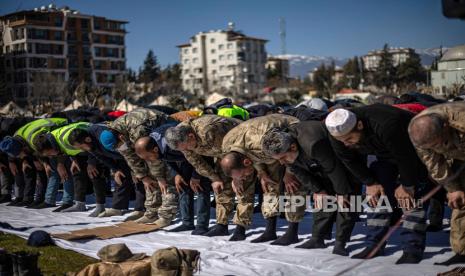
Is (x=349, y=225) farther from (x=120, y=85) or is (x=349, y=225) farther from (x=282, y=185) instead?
(x=120, y=85)

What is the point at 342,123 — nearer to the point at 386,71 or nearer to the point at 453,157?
the point at 453,157

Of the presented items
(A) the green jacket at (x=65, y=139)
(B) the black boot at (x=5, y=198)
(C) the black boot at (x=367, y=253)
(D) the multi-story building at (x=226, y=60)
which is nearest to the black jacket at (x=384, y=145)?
(C) the black boot at (x=367, y=253)

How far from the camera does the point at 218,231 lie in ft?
23.6

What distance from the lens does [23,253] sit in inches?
195

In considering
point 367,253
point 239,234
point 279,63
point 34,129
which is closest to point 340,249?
point 367,253

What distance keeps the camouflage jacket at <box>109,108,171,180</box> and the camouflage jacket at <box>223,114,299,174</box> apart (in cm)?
167

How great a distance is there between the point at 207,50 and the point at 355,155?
302 feet

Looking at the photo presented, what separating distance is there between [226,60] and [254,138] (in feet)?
289

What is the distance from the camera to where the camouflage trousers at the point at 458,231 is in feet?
16.3

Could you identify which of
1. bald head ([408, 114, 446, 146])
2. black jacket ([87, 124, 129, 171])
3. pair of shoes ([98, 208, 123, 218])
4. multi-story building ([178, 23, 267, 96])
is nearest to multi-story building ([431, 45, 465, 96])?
bald head ([408, 114, 446, 146])

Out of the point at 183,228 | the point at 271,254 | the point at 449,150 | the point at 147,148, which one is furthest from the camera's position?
the point at 183,228

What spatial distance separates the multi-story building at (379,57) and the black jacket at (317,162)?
59.4m

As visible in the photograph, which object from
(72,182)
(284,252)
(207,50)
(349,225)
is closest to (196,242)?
(284,252)

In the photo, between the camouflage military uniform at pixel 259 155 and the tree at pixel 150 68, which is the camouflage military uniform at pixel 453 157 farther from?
the tree at pixel 150 68
